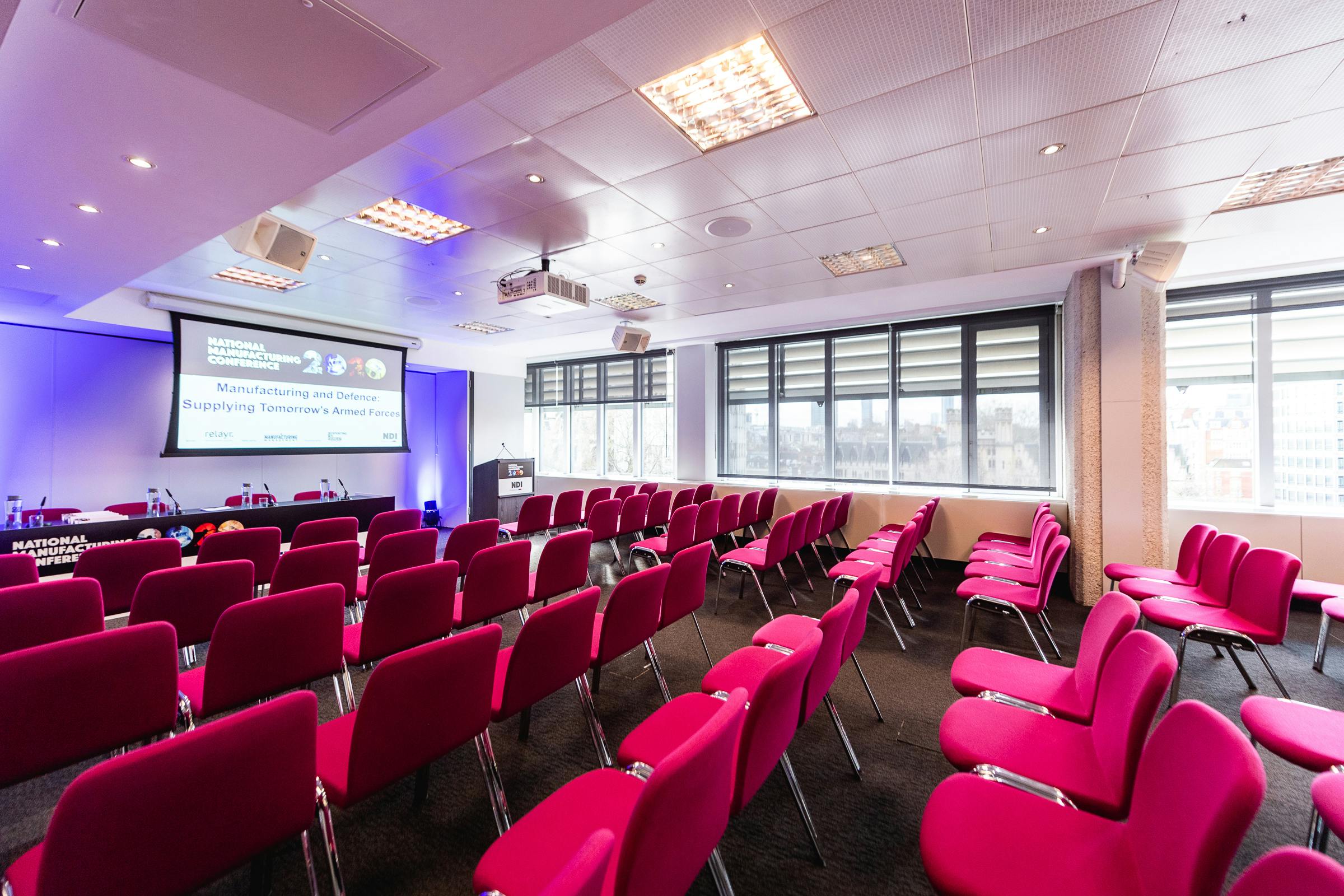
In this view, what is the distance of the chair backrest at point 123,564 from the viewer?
319 centimetres

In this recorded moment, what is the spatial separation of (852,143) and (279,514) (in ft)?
21.9

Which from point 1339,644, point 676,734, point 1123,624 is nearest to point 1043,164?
point 1123,624

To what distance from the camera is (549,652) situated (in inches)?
81.7

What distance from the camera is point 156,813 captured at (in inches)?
43.1

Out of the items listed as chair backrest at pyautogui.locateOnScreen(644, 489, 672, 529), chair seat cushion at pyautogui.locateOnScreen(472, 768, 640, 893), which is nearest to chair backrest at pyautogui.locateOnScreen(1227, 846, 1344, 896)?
chair seat cushion at pyautogui.locateOnScreen(472, 768, 640, 893)

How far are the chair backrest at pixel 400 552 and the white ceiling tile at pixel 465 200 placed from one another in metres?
2.36

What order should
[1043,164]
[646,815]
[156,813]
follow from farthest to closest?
[1043,164], [156,813], [646,815]

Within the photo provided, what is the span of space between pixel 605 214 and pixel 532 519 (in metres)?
3.64

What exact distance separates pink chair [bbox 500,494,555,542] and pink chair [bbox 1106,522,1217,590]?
18.3 ft

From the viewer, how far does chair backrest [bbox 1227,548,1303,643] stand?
2.68m

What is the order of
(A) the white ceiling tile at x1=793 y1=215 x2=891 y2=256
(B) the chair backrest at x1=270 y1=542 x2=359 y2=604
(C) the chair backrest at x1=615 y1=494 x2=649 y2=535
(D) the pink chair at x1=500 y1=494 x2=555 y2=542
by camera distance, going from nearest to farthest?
1. (B) the chair backrest at x1=270 y1=542 x2=359 y2=604
2. (A) the white ceiling tile at x1=793 y1=215 x2=891 y2=256
3. (C) the chair backrest at x1=615 y1=494 x2=649 y2=535
4. (D) the pink chair at x1=500 y1=494 x2=555 y2=542

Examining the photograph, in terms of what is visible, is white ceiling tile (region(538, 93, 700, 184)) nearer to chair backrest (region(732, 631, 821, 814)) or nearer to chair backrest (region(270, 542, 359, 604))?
chair backrest (region(732, 631, 821, 814))

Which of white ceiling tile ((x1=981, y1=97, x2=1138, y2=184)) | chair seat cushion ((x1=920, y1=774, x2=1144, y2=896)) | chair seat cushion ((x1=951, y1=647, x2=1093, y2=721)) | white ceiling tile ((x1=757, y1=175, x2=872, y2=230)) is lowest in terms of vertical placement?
chair seat cushion ((x1=920, y1=774, x2=1144, y2=896))

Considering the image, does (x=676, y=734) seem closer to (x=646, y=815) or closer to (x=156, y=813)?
(x=646, y=815)
